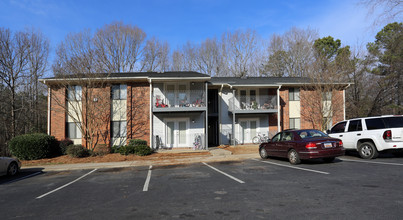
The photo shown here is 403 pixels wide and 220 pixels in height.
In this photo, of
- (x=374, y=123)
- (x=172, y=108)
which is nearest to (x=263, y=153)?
(x=374, y=123)

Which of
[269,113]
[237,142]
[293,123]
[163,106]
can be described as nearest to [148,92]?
[163,106]

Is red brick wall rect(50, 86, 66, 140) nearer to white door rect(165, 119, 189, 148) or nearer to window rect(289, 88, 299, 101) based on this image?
white door rect(165, 119, 189, 148)

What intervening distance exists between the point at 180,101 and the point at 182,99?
0.74 feet

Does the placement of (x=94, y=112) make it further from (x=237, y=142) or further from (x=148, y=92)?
(x=237, y=142)

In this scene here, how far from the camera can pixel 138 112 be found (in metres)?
16.9

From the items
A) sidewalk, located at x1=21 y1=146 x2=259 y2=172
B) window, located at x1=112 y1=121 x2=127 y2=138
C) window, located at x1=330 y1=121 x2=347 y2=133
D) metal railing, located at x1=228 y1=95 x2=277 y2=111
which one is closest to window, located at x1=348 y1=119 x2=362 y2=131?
window, located at x1=330 y1=121 x2=347 y2=133

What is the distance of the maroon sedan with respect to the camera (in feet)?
28.2

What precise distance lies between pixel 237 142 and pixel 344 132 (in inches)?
350

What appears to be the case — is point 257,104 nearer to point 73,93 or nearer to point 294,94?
point 294,94

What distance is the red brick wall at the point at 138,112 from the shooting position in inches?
661

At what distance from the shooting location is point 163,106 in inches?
643

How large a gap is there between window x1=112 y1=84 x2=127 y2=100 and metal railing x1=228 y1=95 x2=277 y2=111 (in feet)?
27.4

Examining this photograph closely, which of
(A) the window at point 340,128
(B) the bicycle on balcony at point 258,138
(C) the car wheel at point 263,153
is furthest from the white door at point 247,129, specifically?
(A) the window at point 340,128

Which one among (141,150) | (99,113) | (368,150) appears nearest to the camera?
(368,150)
